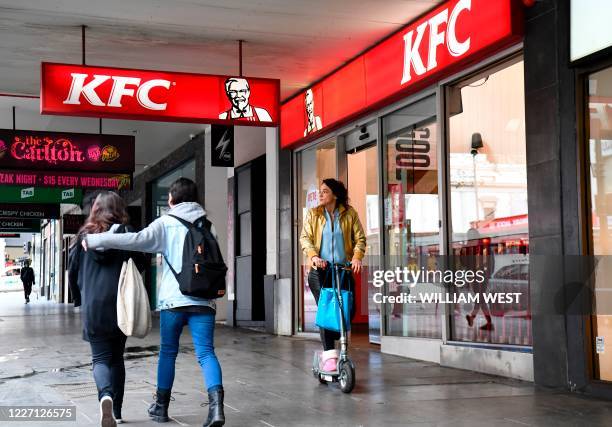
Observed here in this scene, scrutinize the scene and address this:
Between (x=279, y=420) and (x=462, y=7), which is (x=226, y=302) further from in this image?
(x=279, y=420)

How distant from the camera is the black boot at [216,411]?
4.46 meters

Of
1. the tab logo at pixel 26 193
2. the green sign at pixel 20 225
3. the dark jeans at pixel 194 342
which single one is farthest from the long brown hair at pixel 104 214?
the green sign at pixel 20 225

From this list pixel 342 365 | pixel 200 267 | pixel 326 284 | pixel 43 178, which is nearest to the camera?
pixel 200 267

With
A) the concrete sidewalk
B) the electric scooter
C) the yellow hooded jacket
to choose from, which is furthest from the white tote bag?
the yellow hooded jacket

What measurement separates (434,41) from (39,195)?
20.0 meters

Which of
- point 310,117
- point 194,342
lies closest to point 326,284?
point 194,342

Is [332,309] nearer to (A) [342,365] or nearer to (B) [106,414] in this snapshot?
(A) [342,365]

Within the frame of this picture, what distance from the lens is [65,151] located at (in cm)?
1198

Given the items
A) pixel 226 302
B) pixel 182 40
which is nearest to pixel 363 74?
pixel 182 40

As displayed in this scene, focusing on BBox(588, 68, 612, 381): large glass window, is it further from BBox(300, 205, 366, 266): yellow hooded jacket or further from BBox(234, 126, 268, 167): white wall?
BBox(234, 126, 268, 167): white wall

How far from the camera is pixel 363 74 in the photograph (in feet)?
31.3

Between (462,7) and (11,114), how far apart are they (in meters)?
9.40

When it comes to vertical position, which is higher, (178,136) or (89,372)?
(178,136)

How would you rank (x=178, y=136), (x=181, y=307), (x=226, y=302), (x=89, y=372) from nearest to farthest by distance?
1. (x=181, y=307)
2. (x=89, y=372)
3. (x=226, y=302)
4. (x=178, y=136)
